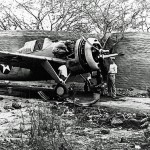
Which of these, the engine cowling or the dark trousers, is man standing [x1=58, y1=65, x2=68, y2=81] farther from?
the dark trousers

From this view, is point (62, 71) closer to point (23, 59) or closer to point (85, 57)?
point (85, 57)

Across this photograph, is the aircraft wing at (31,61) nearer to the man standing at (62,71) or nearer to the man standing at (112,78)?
the man standing at (62,71)

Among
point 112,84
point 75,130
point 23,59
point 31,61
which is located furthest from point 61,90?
point 75,130

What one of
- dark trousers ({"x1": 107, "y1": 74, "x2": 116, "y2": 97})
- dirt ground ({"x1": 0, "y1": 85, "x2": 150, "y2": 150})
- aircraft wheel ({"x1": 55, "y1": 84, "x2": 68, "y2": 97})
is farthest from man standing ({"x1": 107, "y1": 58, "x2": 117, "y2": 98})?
dirt ground ({"x1": 0, "y1": 85, "x2": 150, "y2": 150})

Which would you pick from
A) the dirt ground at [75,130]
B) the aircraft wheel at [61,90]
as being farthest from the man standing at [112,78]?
the dirt ground at [75,130]

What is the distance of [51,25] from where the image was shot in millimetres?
19906

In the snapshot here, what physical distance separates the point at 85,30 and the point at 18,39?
16.7ft

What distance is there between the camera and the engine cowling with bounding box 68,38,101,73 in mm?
9914

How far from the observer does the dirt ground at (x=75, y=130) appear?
4.36m

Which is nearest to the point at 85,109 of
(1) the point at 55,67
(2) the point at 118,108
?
(2) the point at 118,108

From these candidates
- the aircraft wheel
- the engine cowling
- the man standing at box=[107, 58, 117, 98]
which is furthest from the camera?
the man standing at box=[107, 58, 117, 98]

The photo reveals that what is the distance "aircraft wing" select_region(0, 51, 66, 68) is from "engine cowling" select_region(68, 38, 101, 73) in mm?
435

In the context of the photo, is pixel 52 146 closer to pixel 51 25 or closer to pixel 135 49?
pixel 135 49

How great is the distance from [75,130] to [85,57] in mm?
4680
